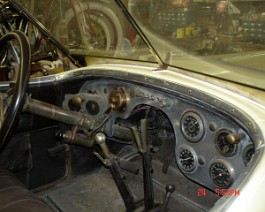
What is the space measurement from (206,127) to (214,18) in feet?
1.78

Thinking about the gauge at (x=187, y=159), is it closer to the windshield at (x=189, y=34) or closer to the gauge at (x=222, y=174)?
the gauge at (x=222, y=174)

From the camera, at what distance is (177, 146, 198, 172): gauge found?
1.45 meters

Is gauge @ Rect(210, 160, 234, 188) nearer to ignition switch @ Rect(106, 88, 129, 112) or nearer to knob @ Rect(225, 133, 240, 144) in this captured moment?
knob @ Rect(225, 133, 240, 144)

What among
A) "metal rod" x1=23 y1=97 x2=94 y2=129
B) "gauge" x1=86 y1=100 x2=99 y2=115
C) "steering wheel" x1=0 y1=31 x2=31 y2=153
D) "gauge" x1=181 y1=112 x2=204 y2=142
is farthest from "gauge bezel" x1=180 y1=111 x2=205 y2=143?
"steering wheel" x1=0 y1=31 x2=31 y2=153

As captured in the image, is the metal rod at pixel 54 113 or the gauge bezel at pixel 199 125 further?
the metal rod at pixel 54 113

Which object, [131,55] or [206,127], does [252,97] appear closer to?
[206,127]

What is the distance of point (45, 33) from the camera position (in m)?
2.65

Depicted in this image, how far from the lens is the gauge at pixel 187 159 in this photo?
1449 millimetres

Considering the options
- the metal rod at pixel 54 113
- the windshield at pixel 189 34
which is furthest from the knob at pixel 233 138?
the metal rod at pixel 54 113

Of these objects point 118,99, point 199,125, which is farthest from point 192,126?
point 118,99

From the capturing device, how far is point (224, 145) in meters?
1.30

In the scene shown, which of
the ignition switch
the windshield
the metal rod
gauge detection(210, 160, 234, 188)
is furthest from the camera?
the ignition switch

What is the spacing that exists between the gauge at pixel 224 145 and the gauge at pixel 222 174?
52 millimetres

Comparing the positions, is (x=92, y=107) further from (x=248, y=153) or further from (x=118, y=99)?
(x=248, y=153)
